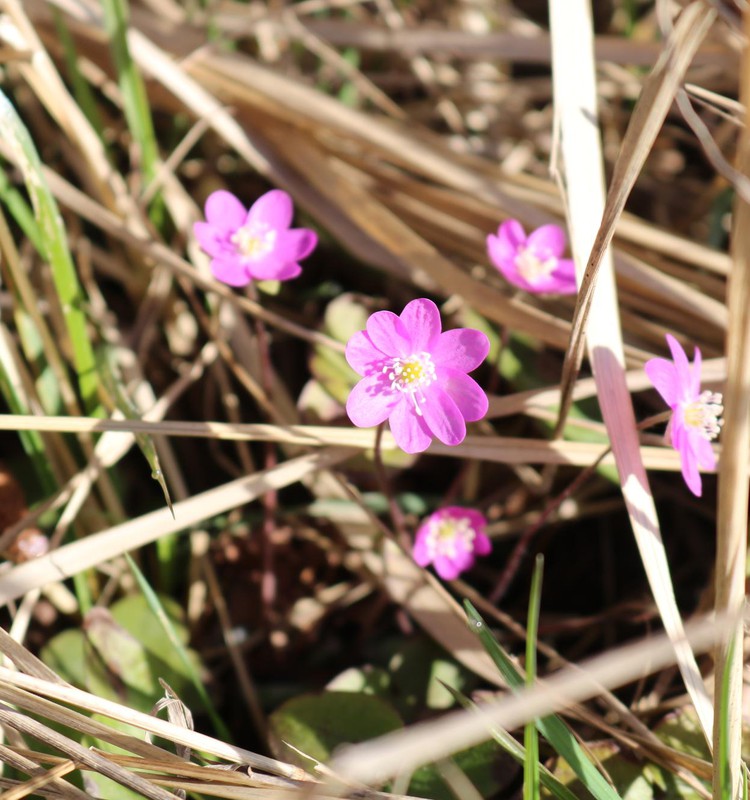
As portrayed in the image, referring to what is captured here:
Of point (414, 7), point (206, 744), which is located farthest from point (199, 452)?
point (414, 7)

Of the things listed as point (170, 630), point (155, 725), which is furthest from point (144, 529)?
point (155, 725)

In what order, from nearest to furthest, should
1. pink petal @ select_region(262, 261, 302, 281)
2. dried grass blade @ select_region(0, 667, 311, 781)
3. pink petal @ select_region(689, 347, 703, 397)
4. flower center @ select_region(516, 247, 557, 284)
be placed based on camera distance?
dried grass blade @ select_region(0, 667, 311, 781) < pink petal @ select_region(689, 347, 703, 397) < pink petal @ select_region(262, 261, 302, 281) < flower center @ select_region(516, 247, 557, 284)

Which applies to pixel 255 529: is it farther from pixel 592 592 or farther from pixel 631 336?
pixel 631 336

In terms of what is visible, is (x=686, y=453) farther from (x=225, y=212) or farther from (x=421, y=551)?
(x=225, y=212)

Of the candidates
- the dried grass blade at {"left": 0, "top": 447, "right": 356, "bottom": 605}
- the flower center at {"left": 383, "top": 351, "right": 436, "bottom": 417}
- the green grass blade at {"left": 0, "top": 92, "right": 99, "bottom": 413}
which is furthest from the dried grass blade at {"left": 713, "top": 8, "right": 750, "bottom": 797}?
the green grass blade at {"left": 0, "top": 92, "right": 99, "bottom": 413}

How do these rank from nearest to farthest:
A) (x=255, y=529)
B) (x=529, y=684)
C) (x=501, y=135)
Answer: (x=529, y=684)
(x=255, y=529)
(x=501, y=135)

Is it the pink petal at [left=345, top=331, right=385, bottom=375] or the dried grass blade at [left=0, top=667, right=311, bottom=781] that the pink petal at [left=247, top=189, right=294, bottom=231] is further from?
the dried grass blade at [left=0, top=667, right=311, bottom=781]

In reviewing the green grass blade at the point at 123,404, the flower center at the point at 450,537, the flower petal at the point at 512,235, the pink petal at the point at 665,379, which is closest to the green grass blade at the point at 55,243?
the green grass blade at the point at 123,404
